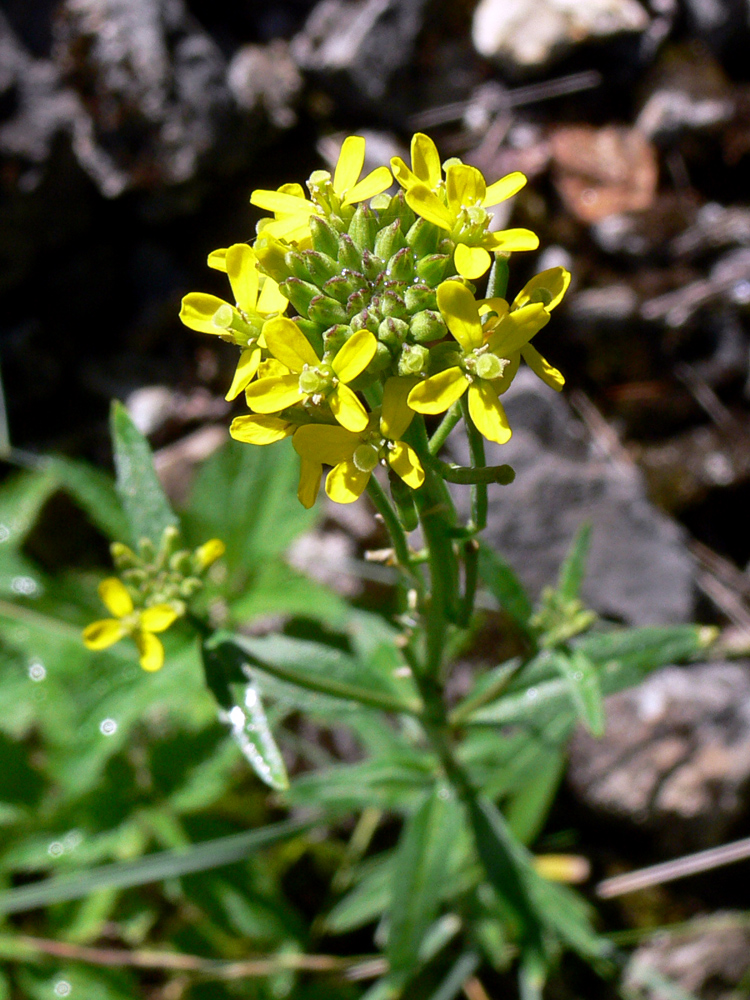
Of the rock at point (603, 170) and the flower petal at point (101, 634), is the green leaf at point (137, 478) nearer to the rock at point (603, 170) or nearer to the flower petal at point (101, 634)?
the flower petal at point (101, 634)

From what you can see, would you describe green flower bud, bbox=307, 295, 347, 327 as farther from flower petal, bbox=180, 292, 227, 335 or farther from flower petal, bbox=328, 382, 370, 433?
flower petal, bbox=180, 292, 227, 335

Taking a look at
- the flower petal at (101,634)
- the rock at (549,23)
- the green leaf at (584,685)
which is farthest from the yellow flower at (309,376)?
the rock at (549,23)

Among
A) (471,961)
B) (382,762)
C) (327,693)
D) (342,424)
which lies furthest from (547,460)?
(342,424)

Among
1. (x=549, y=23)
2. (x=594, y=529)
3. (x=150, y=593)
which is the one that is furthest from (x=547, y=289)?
(x=549, y=23)

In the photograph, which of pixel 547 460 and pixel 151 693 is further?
pixel 547 460

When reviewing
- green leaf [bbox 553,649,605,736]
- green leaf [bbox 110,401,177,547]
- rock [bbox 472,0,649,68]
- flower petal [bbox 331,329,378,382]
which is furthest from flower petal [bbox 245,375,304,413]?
rock [bbox 472,0,649,68]

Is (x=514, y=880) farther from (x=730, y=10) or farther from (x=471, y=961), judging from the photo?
(x=730, y=10)
